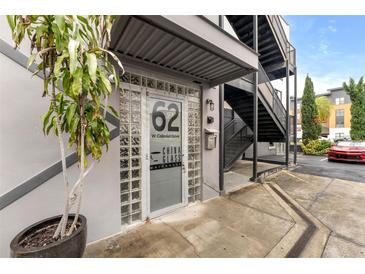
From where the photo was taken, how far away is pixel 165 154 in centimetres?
336

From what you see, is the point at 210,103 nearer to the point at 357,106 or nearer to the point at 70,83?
the point at 70,83

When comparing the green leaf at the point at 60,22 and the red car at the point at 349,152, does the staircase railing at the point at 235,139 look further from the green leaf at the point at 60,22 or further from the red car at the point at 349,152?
the green leaf at the point at 60,22

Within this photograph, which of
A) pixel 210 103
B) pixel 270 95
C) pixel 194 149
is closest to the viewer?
pixel 194 149

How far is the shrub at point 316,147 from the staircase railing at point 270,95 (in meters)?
6.94

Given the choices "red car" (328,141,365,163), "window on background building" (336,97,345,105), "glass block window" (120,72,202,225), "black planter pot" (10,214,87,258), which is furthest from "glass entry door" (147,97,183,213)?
"window on background building" (336,97,345,105)

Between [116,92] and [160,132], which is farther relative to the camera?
[160,132]

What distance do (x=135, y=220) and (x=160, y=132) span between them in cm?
170

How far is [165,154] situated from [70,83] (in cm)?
213

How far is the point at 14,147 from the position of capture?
1961 millimetres

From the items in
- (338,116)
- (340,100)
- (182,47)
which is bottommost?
(182,47)

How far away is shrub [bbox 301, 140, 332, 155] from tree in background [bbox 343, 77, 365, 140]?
11.2 ft

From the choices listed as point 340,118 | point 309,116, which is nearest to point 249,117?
point 309,116

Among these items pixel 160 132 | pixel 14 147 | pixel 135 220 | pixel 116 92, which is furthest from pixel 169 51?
pixel 135 220
